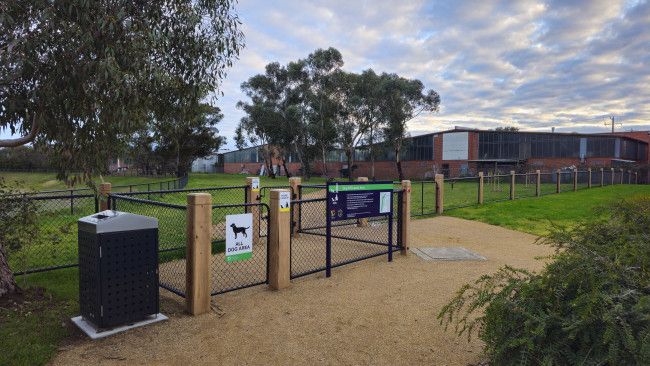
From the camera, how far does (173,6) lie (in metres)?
5.71

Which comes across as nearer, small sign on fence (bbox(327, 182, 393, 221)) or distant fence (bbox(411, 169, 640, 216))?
small sign on fence (bbox(327, 182, 393, 221))

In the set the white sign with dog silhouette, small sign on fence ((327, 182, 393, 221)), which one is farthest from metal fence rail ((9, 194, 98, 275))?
small sign on fence ((327, 182, 393, 221))

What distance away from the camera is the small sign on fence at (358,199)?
661 centimetres

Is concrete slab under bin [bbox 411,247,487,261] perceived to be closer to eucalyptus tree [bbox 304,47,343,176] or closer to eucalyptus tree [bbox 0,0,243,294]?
eucalyptus tree [bbox 0,0,243,294]

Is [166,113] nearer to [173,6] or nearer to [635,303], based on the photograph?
[173,6]

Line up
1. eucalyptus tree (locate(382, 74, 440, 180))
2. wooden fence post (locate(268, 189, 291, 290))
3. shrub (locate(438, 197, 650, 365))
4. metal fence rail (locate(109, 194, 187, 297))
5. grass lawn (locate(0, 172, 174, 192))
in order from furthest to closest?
1. eucalyptus tree (locate(382, 74, 440, 180))
2. grass lawn (locate(0, 172, 174, 192))
3. wooden fence post (locate(268, 189, 291, 290))
4. metal fence rail (locate(109, 194, 187, 297))
5. shrub (locate(438, 197, 650, 365))

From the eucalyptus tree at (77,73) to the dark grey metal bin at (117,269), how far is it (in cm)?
101

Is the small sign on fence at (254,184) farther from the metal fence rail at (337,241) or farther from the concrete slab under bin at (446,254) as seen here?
the concrete slab under bin at (446,254)

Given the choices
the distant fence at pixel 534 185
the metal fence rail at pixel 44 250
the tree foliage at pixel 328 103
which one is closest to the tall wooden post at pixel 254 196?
the metal fence rail at pixel 44 250

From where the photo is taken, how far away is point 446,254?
27.2 ft

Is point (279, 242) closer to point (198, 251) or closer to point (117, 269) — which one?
point (198, 251)

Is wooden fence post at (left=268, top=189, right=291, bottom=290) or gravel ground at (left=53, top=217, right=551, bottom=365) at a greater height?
wooden fence post at (left=268, top=189, right=291, bottom=290)

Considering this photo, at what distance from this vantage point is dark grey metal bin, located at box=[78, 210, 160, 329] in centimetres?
425

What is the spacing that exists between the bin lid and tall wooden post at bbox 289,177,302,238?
494cm
